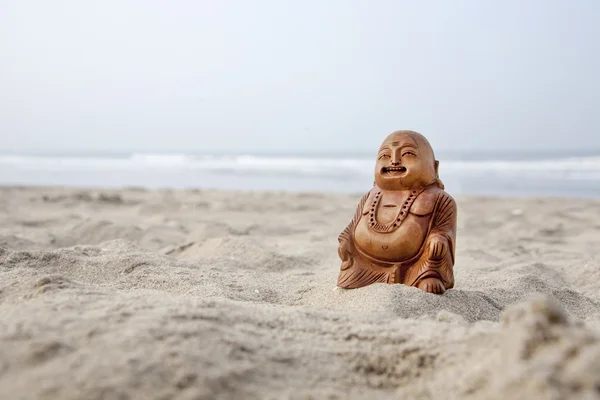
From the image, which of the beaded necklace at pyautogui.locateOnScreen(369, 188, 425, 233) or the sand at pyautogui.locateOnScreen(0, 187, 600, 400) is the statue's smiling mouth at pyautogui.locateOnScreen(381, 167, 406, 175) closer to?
the beaded necklace at pyautogui.locateOnScreen(369, 188, 425, 233)

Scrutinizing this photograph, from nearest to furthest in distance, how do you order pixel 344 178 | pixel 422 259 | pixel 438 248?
1. pixel 438 248
2. pixel 422 259
3. pixel 344 178

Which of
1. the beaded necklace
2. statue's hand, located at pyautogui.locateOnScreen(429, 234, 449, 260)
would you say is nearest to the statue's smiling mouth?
the beaded necklace

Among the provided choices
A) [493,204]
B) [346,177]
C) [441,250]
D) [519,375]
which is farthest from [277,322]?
[346,177]

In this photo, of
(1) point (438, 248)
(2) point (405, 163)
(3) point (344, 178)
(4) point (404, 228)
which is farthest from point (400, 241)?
(3) point (344, 178)

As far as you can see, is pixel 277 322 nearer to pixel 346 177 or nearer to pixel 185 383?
pixel 185 383

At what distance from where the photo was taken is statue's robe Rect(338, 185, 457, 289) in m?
3.06

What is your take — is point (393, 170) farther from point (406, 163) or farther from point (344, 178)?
point (344, 178)

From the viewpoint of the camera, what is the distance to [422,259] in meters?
3.13

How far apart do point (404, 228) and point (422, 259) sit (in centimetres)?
20

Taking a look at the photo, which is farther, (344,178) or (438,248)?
(344,178)

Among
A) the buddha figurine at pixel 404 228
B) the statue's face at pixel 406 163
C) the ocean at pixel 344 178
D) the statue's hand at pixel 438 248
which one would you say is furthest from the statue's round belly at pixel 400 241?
the ocean at pixel 344 178

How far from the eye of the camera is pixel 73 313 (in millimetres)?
2098

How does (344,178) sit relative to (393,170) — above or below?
below

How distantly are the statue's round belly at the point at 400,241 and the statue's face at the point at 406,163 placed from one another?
0.74 feet
